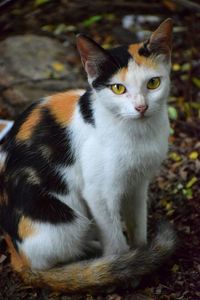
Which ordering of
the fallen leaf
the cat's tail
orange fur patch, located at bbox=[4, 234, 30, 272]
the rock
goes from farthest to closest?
the rock
the fallen leaf
orange fur patch, located at bbox=[4, 234, 30, 272]
the cat's tail

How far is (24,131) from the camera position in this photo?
2.71m

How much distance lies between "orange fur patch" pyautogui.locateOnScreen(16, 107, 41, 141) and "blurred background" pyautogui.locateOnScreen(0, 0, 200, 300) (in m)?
0.73

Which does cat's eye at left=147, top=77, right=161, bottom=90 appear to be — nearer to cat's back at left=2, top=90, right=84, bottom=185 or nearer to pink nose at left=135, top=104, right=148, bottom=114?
pink nose at left=135, top=104, right=148, bottom=114

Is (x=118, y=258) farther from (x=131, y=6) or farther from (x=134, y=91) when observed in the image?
(x=131, y=6)

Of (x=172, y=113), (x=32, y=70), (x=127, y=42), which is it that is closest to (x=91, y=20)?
(x=127, y=42)

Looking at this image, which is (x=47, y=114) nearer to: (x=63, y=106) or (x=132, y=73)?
(x=63, y=106)

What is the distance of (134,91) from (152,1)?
291 cm

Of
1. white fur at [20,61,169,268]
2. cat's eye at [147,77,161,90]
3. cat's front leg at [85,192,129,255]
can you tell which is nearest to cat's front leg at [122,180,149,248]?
white fur at [20,61,169,268]

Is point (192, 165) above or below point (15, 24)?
below

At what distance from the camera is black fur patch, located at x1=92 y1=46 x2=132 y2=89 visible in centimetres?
233

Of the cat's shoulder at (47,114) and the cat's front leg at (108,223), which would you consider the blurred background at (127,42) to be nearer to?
the cat's front leg at (108,223)

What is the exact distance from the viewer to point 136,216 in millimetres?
2891

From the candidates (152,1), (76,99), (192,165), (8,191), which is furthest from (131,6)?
(8,191)

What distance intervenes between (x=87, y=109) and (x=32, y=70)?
1.79 meters
